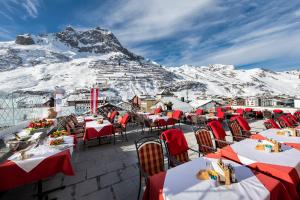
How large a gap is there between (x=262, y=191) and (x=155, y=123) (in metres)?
5.77

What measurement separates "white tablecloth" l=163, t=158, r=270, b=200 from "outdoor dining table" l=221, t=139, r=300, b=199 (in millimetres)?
308

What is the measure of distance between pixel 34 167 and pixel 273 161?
3.36 meters

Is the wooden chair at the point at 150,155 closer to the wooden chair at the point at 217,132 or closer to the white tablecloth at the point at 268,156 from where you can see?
the white tablecloth at the point at 268,156

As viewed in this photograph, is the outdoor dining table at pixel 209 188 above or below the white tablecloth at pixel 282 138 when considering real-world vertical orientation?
below

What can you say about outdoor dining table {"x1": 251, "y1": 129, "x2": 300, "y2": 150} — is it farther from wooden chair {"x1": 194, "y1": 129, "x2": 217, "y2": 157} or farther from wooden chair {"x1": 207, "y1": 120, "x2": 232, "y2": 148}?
wooden chair {"x1": 194, "y1": 129, "x2": 217, "y2": 157}

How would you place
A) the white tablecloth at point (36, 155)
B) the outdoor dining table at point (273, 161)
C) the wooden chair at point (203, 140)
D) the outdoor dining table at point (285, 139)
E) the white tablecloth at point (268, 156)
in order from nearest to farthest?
the outdoor dining table at point (273, 161) → the white tablecloth at point (268, 156) → the white tablecloth at point (36, 155) → the outdoor dining table at point (285, 139) → the wooden chair at point (203, 140)

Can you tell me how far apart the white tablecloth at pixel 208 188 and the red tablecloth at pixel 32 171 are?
192 centimetres

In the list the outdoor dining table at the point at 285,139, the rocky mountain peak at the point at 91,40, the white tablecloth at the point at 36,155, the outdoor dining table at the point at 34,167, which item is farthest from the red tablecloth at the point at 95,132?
the rocky mountain peak at the point at 91,40

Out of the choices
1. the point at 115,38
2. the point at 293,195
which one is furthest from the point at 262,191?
the point at 115,38

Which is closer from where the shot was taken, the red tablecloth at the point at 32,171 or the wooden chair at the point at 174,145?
the red tablecloth at the point at 32,171

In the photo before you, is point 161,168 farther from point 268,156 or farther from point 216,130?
point 216,130

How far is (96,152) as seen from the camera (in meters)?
5.21

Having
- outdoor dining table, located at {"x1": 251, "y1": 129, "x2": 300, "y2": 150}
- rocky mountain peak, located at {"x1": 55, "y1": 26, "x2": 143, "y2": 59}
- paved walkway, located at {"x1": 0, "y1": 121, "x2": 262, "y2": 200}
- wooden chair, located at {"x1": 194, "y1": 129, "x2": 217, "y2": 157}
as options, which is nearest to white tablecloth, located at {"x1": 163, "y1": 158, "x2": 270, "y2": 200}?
paved walkway, located at {"x1": 0, "y1": 121, "x2": 262, "y2": 200}

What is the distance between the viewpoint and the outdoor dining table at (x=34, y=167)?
231 centimetres
